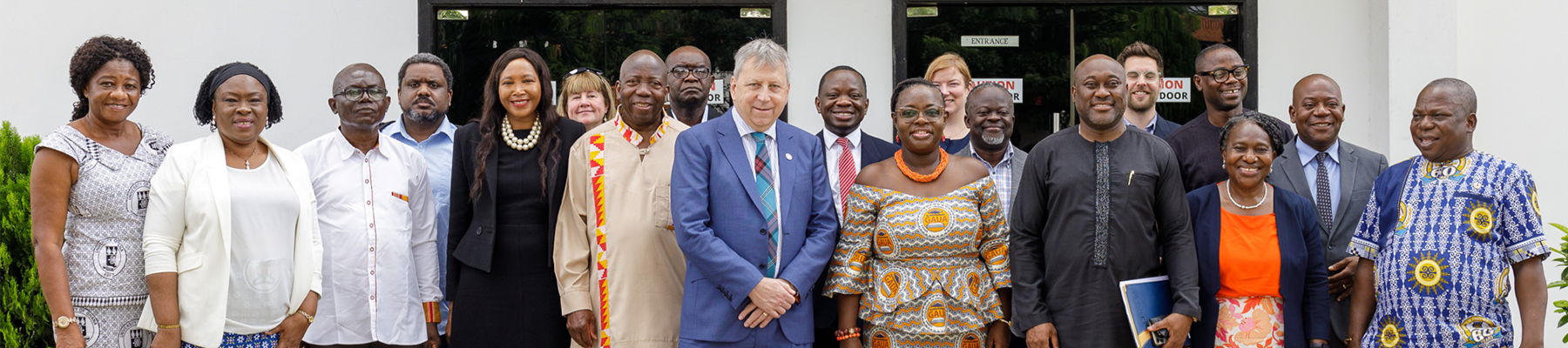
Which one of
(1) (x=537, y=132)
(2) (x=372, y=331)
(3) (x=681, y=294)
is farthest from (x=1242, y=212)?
(2) (x=372, y=331)

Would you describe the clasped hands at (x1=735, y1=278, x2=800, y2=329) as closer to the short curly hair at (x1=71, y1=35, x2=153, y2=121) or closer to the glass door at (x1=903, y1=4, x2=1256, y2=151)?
the short curly hair at (x1=71, y1=35, x2=153, y2=121)

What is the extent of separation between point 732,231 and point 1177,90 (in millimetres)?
4668

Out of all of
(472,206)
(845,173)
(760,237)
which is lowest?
(760,237)

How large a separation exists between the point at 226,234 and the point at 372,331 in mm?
733

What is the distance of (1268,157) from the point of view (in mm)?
3949

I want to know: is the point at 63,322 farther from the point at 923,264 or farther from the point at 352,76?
the point at 923,264

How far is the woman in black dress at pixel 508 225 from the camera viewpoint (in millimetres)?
4227

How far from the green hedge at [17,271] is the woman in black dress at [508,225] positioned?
211 centimetres

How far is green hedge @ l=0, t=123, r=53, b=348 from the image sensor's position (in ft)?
15.9

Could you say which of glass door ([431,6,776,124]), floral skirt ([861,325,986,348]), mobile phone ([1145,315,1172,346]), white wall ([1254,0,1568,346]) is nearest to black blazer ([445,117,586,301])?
floral skirt ([861,325,986,348])

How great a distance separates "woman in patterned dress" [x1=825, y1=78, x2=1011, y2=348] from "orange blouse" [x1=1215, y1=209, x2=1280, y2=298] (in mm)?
773

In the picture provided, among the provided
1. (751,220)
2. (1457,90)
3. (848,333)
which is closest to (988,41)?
(1457,90)

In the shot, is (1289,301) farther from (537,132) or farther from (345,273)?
(345,273)

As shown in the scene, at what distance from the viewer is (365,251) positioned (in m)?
4.30
